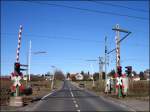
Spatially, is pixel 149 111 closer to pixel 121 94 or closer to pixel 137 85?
pixel 121 94

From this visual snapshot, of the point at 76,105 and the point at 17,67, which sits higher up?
Answer: the point at 17,67

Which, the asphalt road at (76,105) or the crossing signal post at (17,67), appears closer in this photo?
the asphalt road at (76,105)

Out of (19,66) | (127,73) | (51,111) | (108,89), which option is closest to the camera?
(51,111)

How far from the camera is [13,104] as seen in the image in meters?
27.2

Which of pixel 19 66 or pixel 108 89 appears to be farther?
pixel 108 89

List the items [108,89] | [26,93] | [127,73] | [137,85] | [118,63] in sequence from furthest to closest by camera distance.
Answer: [137,85]
[108,89]
[26,93]
[118,63]
[127,73]

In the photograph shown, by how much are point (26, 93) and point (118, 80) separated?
478 inches

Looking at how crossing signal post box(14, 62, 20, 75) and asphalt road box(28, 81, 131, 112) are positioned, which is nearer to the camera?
asphalt road box(28, 81, 131, 112)

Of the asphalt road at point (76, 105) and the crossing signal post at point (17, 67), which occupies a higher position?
the crossing signal post at point (17, 67)

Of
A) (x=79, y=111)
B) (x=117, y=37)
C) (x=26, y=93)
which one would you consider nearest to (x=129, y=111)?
(x=79, y=111)

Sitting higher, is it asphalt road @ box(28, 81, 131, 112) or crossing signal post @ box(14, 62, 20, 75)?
crossing signal post @ box(14, 62, 20, 75)

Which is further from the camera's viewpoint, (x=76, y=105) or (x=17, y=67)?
(x=76, y=105)

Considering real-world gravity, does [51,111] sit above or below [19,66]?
below

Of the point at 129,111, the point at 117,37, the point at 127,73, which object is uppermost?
the point at 117,37
